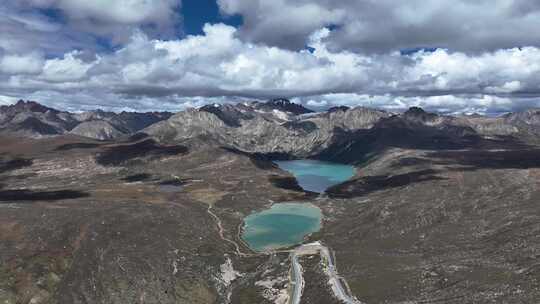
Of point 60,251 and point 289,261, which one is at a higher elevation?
point 60,251

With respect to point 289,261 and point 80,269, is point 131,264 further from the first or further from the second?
point 289,261

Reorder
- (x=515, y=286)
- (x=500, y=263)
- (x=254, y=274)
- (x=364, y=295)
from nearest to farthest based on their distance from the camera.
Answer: (x=515, y=286)
(x=364, y=295)
(x=500, y=263)
(x=254, y=274)

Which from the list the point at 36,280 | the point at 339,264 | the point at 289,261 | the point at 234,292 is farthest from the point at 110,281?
the point at 339,264

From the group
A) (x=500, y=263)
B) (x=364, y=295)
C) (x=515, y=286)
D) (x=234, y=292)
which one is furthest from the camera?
(x=234, y=292)

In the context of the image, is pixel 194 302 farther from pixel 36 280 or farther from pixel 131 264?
pixel 36 280

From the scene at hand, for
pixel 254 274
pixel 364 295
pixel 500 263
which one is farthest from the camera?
pixel 254 274

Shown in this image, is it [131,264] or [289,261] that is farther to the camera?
[289,261]

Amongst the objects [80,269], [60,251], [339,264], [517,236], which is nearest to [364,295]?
[339,264]

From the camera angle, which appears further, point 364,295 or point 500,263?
point 500,263

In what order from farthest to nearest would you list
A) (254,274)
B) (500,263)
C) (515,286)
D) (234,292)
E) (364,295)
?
(254,274)
(234,292)
(500,263)
(364,295)
(515,286)
